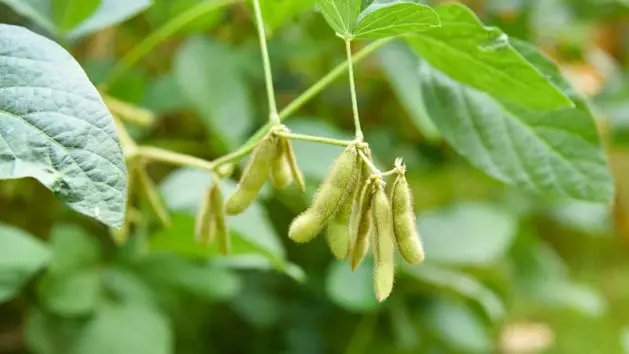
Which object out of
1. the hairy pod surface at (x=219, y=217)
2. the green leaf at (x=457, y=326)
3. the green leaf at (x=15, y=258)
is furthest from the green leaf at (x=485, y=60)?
the green leaf at (x=457, y=326)

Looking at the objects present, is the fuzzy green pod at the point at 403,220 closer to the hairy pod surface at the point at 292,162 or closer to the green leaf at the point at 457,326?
the hairy pod surface at the point at 292,162

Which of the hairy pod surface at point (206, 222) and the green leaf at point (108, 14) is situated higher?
the green leaf at point (108, 14)

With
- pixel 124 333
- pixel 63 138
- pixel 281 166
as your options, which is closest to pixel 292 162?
pixel 281 166

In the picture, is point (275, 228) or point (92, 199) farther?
point (275, 228)

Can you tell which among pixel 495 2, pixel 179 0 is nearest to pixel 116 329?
pixel 179 0

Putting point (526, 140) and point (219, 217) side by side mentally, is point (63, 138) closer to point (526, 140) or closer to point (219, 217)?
point (219, 217)

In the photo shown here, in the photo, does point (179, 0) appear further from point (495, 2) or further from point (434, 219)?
point (495, 2)
